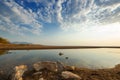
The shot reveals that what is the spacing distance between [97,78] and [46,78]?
4.66 m

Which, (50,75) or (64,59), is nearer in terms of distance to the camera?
(50,75)

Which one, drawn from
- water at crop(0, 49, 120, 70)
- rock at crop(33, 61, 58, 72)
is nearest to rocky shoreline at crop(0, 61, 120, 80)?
rock at crop(33, 61, 58, 72)

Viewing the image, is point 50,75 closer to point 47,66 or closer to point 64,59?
point 47,66

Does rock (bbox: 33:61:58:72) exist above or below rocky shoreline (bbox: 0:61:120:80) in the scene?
above

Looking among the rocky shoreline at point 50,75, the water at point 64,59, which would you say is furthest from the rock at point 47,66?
the water at point 64,59

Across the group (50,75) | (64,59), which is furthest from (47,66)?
(64,59)

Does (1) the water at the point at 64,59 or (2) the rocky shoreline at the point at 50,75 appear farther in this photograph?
(1) the water at the point at 64,59

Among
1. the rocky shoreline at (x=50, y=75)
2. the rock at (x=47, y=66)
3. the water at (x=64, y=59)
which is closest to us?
the rocky shoreline at (x=50, y=75)

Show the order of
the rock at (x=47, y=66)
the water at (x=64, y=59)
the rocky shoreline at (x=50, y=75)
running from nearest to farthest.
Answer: the rocky shoreline at (x=50, y=75)
the rock at (x=47, y=66)
the water at (x=64, y=59)

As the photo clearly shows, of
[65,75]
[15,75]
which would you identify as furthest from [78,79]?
[15,75]

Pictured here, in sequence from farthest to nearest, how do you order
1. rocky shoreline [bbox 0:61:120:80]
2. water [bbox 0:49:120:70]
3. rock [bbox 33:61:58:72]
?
water [bbox 0:49:120:70]
rock [bbox 33:61:58:72]
rocky shoreline [bbox 0:61:120:80]

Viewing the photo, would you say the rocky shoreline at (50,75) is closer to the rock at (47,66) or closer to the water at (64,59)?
the rock at (47,66)

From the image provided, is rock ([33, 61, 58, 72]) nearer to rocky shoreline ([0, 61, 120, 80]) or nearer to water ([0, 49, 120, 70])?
rocky shoreline ([0, 61, 120, 80])

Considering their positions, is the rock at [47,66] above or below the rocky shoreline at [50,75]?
above
